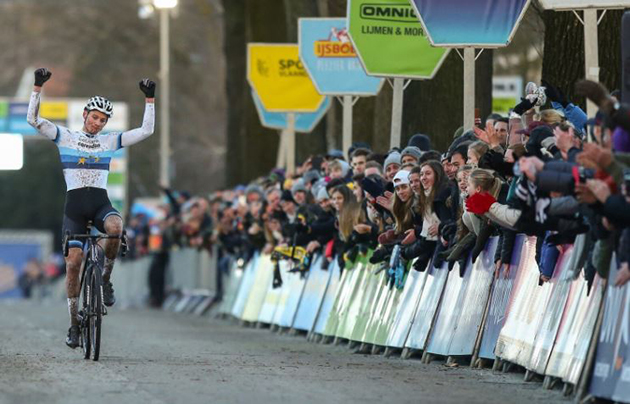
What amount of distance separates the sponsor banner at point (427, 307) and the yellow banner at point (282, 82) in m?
10.5

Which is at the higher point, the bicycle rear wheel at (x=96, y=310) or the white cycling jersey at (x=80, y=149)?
the white cycling jersey at (x=80, y=149)

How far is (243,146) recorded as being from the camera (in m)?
37.8

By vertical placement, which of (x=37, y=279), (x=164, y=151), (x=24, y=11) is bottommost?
(x=37, y=279)

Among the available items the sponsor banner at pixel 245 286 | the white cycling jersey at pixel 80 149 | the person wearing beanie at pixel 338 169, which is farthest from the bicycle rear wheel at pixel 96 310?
the sponsor banner at pixel 245 286

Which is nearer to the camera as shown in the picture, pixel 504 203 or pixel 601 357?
pixel 601 357

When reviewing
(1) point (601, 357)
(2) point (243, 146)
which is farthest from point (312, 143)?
(1) point (601, 357)

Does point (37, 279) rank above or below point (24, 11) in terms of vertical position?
below

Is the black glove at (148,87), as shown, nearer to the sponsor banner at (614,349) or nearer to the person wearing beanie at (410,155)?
the person wearing beanie at (410,155)

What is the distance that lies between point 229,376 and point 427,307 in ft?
10.7

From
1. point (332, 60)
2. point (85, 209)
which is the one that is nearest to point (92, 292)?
point (85, 209)

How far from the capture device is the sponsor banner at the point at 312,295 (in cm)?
2252

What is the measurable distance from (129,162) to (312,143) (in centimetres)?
4774

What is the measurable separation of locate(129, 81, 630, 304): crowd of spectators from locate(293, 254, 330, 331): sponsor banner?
8.8 inches

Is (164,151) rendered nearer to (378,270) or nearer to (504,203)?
(378,270)
